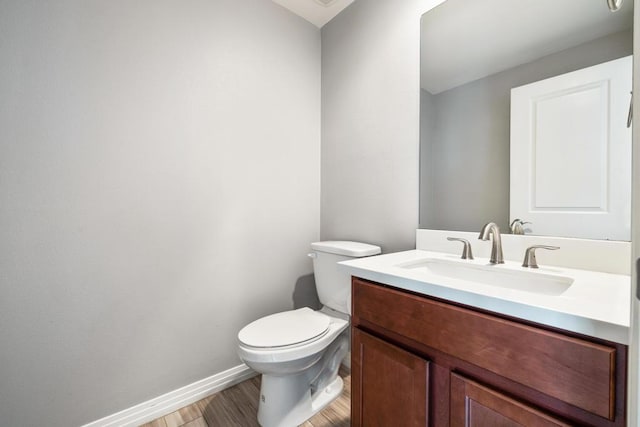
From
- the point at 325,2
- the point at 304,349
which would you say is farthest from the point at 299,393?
the point at 325,2

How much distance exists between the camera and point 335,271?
152cm

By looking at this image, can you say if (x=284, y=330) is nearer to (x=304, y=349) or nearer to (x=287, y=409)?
(x=304, y=349)

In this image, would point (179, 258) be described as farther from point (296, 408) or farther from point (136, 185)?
point (296, 408)

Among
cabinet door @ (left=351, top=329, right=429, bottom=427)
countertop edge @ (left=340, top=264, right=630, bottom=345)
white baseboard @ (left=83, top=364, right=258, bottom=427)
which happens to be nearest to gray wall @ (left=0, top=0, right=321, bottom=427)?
white baseboard @ (left=83, top=364, right=258, bottom=427)

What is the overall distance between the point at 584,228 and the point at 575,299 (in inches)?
17.7

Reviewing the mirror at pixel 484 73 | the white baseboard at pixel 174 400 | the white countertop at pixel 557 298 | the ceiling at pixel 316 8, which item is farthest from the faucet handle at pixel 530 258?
the ceiling at pixel 316 8

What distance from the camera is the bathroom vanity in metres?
0.51

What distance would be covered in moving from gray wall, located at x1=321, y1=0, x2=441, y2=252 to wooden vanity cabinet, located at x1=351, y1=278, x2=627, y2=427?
65 cm

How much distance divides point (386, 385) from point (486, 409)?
0.98ft

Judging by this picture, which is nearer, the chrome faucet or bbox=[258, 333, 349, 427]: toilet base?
the chrome faucet

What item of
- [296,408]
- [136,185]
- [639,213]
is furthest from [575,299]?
[136,185]

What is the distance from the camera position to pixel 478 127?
117 centimetres

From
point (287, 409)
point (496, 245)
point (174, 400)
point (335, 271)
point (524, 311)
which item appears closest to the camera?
point (524, 311)

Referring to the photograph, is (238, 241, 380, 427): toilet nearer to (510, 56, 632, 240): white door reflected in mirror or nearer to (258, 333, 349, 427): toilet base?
(258, 333, 349, 427): toilet base
